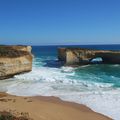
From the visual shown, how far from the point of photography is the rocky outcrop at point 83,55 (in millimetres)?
45188

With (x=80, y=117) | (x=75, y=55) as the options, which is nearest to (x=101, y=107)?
(x=80, y=117)

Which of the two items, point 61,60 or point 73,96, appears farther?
point 61,60

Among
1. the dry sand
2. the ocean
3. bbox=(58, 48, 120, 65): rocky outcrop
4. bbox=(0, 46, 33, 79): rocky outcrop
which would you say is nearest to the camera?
the dry sand

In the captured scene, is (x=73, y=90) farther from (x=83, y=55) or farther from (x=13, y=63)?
(x=83, y=55)

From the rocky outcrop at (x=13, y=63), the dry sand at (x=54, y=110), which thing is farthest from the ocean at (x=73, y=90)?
the dry sand at (x=54, y=110)

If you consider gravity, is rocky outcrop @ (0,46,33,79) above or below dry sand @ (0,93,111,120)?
above

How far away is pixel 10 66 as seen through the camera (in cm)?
2862

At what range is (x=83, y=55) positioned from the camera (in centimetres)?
4606

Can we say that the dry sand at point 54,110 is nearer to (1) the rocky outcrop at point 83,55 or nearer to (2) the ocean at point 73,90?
(2) the ocean at point 73,90

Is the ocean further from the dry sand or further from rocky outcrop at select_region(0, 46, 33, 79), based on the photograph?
the dry sand


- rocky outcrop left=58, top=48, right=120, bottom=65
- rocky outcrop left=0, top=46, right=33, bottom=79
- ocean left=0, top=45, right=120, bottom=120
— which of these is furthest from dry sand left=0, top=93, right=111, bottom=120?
rocky outcrop left=58, top=48, right=120, bottom=65

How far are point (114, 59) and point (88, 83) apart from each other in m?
22.3

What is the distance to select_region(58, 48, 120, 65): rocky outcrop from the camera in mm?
45188

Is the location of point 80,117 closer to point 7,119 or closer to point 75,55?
point 7,119
